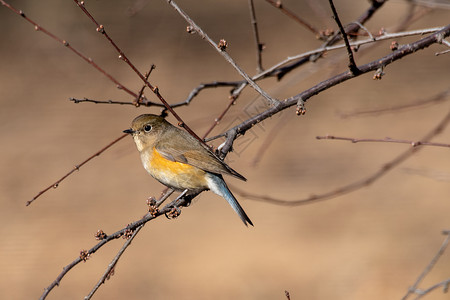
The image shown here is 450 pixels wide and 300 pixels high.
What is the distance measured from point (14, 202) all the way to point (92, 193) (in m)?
1.12

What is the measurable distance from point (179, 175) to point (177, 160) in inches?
5.4

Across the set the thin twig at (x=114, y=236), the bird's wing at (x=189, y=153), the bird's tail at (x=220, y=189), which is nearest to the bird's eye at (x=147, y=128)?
the bird's wing at (x=189, y=153)

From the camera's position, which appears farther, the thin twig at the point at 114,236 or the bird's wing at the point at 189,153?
the bird's wing at the point at 189,153

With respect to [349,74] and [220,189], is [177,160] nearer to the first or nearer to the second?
[220,189]

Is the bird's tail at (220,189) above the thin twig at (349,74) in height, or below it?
above

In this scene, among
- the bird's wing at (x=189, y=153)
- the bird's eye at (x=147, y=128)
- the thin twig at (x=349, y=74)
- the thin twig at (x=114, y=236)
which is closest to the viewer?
the thin twig at (x=114, y=236)

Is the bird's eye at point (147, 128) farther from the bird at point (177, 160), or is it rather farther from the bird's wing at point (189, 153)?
the bird's wing at point (189, 153)

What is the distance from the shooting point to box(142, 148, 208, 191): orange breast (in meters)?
3.66

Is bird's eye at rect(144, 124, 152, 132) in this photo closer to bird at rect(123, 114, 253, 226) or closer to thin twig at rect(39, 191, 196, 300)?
bird at rect(123, 114, 253, 226)

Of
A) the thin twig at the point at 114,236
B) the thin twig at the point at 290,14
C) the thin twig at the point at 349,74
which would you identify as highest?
the thin twig at the point at 290,14

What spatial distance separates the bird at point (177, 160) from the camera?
3615 mm

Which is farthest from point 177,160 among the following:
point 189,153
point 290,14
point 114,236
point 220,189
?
point 114,236

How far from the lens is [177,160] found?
3.78 meters

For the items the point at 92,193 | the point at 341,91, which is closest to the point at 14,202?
the point at 92,193
